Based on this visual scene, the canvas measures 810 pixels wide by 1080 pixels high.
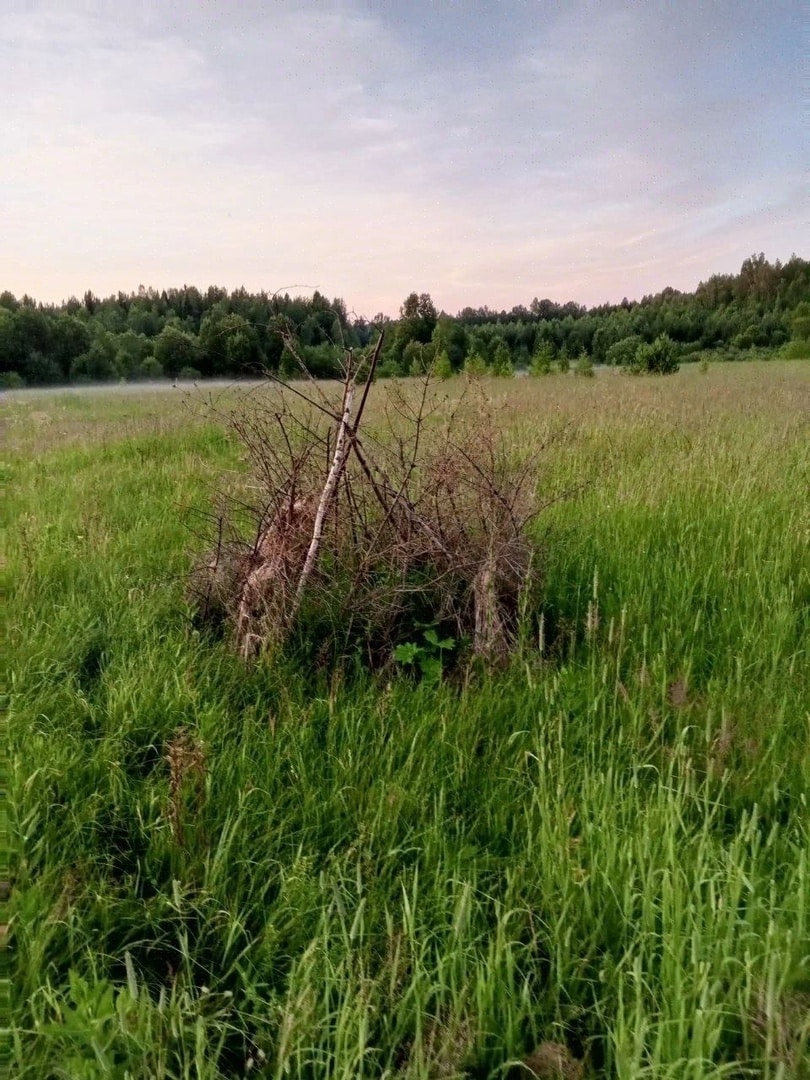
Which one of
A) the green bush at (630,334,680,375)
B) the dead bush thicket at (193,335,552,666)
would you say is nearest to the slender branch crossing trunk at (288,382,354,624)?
the dead bush thicket at (193,335,552,666)

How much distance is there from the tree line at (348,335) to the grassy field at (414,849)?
126cm

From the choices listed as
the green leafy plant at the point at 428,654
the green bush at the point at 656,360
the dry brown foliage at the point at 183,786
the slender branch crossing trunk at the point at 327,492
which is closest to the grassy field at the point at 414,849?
the dry brown foliage at the point at 183,786

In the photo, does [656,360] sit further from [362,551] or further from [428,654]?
[428,654]

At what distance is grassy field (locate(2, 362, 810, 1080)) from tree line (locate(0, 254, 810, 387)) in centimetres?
126

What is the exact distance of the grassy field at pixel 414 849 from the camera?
3.68 feet

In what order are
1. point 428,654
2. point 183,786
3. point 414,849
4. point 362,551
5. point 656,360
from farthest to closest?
point 656,360, point 362,551, point 428,654, point 183,786, point 414,849

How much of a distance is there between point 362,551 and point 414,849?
1353 mm

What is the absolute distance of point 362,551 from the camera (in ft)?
8.74

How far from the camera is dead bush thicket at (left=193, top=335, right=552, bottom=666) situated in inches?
100

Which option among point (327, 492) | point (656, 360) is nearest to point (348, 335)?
point (327, 492)


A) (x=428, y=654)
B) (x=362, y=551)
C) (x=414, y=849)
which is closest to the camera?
A: (x=414, y=849)

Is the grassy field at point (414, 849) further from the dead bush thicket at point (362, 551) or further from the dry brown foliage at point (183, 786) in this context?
the dead bush thicket at point (362, 551)

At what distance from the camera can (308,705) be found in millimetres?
2209

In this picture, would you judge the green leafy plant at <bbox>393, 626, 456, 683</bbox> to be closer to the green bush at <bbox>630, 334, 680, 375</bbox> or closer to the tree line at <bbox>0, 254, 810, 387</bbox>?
the tree line at <bbox>0, 254, 810, 387</bbox>
